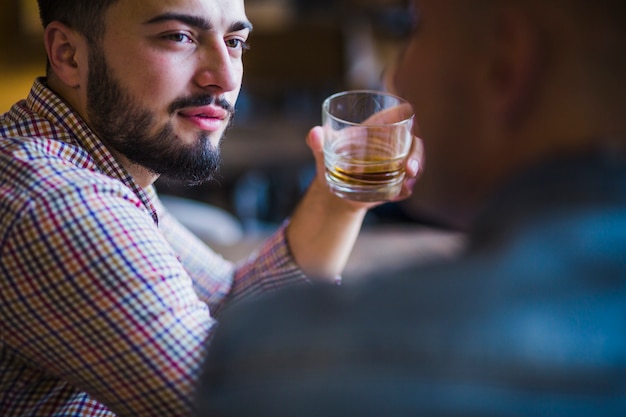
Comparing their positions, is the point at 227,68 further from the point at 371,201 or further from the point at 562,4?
the point at 562,4

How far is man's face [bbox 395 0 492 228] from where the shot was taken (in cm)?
79

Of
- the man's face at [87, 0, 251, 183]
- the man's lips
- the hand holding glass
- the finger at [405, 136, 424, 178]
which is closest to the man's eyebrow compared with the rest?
the man's face at [87, 0, 251, 183]

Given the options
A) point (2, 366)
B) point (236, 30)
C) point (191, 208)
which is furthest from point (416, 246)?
point (2, 366)

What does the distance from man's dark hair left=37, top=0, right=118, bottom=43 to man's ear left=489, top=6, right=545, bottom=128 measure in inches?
20.9

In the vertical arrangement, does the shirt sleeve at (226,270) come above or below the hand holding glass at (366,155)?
below

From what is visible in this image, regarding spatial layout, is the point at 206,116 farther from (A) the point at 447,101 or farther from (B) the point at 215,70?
(A) the point at 447,101

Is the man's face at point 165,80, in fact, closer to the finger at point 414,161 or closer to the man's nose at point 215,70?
the man's nose at point 215,70

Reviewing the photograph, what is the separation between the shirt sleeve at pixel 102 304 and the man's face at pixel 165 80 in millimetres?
191

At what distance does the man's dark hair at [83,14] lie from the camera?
1.01 m

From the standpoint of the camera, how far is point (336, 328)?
69 centimetres

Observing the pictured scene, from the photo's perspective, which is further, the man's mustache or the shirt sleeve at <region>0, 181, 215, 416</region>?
the man's mustache

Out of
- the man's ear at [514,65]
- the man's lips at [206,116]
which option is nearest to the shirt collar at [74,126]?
the man's lips at [206,116]

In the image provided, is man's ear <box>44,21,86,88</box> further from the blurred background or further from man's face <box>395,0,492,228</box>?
the blurred background

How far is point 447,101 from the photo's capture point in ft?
2.67
